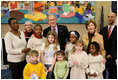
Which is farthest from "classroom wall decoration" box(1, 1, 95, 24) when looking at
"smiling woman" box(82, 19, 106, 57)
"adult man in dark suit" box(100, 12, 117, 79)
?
"smiling woman" box(82, 19, 106, 57)

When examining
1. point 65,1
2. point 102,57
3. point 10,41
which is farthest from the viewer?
point 65,1

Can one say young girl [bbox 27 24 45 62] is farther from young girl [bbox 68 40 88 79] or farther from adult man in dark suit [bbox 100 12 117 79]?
adult man in dark suit [bbox 100 12 117 79]

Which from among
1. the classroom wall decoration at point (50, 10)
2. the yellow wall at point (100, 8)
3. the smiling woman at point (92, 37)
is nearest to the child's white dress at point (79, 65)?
the smiling woman at point (92, 37)

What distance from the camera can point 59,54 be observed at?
2.08 metres

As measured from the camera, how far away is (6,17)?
3898mm

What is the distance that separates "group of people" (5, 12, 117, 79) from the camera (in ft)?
6.48

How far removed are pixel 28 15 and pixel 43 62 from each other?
213 cm

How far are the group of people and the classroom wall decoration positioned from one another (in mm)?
1678

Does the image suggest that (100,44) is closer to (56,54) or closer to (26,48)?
(56,54)

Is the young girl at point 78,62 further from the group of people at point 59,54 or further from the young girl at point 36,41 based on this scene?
the young girl at point 36,41

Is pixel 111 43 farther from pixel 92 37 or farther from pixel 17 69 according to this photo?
pixel 17 69

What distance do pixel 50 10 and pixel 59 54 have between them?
202 cm

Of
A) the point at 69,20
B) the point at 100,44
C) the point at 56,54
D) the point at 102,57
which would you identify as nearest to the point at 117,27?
the point at 100,44

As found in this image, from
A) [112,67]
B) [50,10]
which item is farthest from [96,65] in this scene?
[50,10]
